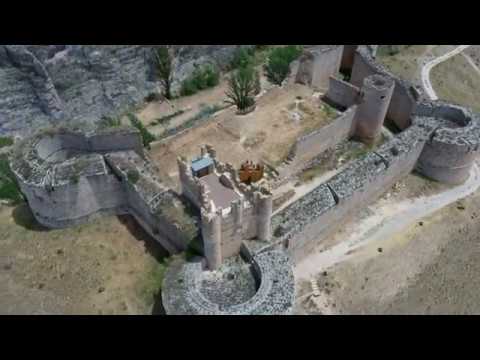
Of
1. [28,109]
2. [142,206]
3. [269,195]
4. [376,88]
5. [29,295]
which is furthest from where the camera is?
[28,109]

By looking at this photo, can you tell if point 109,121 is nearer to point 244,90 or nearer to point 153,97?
point 153,97

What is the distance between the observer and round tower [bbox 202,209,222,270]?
2116cm

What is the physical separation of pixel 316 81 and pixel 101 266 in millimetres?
24688

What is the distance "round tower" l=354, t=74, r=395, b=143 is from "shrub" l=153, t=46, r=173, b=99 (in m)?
17.6

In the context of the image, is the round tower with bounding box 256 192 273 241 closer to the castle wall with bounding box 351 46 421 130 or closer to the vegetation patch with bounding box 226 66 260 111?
the vegetation patch with bounding box 226 66 260 111

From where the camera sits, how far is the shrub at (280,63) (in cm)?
3994

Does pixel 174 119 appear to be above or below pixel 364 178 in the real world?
below

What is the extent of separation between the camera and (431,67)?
42.5 metres

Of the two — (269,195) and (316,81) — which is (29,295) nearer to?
(269,195)

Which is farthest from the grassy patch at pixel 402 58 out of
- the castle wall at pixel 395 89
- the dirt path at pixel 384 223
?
the dirt path at pixel 384 223

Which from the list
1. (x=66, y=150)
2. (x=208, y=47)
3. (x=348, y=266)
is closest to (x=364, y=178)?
(x=348, y=266)

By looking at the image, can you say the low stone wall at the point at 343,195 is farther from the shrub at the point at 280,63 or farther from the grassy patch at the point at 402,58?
the shrub at the point at 280,63

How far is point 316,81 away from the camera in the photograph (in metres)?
39.3

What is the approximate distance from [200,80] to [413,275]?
26371 mm
